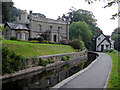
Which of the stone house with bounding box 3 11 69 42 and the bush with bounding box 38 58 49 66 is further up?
the stone house with bounding box 3 11 69 42

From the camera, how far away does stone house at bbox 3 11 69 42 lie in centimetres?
3419

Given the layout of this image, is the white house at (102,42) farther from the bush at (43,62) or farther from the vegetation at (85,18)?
the bush at (43,62)

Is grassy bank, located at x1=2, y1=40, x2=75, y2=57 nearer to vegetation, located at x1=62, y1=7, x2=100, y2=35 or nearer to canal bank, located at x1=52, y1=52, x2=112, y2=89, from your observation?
canal bank, located at x1=52, y1=52, x2=112, y2=89

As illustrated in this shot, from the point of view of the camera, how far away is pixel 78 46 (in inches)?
1439

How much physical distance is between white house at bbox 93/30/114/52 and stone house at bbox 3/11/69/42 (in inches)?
532

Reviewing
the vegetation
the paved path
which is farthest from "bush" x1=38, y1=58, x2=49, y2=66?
the vegetation

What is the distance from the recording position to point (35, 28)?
38.1 m

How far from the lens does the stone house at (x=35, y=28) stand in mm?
34188

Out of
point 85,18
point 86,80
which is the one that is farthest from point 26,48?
point 85,18

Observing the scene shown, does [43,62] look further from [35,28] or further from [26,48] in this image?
[35,28]

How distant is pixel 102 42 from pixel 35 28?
81.6 feet

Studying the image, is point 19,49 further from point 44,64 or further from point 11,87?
point 11,87

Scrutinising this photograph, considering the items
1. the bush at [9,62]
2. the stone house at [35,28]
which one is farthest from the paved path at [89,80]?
the stone house at [35,28]

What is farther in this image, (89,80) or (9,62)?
(9,62)
